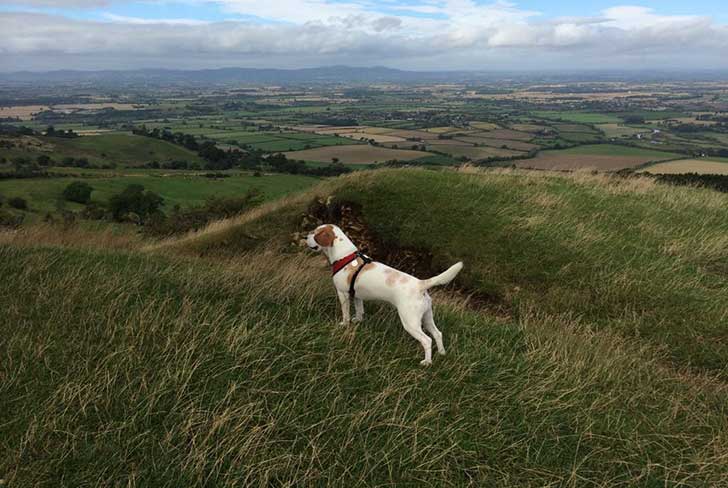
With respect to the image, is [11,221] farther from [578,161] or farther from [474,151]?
[474,151]

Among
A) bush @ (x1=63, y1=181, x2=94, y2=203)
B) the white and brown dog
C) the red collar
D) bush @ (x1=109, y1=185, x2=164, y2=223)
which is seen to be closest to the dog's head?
the white and brown dog

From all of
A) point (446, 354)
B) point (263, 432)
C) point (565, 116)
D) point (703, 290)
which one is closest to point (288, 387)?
point (263, 432)

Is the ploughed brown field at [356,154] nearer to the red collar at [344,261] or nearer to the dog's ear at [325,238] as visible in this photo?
the dog's ear at [325,238]

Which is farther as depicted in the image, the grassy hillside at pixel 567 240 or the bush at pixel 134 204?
the bush at pixel 134 204

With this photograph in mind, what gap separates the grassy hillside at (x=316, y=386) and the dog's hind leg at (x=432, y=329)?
16 centimetres

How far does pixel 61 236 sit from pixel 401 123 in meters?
123

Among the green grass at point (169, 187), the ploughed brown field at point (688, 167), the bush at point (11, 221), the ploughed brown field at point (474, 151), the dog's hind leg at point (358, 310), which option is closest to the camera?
the dog's hind leg at point (358, 310)

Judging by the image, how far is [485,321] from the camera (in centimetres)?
718

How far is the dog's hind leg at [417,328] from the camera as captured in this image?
205 inches

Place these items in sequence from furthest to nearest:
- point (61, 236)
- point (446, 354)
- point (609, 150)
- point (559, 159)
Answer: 1. point (609, 150)
2. point (559, 159)
3. point (61, 236)
4. point (446, 354)

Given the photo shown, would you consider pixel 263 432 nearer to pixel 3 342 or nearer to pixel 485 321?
pixel 3 342

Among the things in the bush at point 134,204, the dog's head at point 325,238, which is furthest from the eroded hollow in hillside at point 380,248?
the bush at point 134,204

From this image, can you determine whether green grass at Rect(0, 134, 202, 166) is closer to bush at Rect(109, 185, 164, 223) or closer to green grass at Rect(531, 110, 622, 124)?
bush at Rect(109, 185, 164, 223)

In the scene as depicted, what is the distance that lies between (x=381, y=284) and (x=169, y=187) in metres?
71.3
